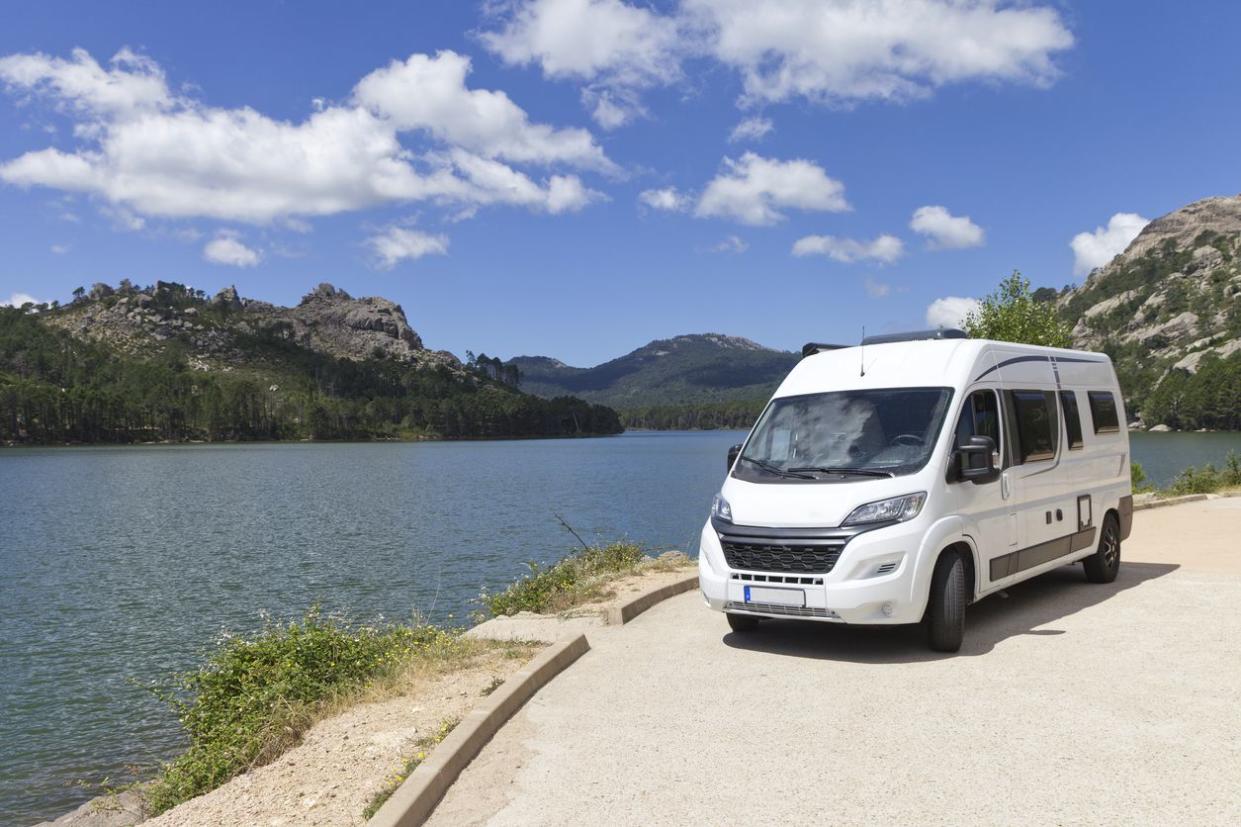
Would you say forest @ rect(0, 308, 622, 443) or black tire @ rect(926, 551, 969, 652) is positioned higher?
forest @ rect(0, 308, 622, 443)

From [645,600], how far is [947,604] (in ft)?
12.6

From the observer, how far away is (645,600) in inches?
422

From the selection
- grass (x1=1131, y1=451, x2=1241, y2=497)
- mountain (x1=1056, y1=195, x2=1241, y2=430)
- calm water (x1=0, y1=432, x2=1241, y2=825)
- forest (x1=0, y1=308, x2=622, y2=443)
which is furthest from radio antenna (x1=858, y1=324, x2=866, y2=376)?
forest (x1=0, y1=308, x2=622, y2=443)

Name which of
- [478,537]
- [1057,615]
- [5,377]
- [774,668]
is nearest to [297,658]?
[774,668]

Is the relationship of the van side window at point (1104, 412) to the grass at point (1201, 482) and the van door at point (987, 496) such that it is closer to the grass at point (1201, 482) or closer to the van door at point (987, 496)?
the van door at point (987, 496)

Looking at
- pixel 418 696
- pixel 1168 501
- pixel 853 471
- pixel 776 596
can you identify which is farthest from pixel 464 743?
pixel 1168 501

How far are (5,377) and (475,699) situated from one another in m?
188

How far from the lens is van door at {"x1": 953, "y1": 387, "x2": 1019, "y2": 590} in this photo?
326 inches

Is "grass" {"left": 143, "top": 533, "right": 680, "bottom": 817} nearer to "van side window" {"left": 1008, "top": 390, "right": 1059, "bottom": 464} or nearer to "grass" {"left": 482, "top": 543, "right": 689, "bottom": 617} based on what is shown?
"grass" {"left": 482, "top": 543, "right": 689, "bottom": 617}

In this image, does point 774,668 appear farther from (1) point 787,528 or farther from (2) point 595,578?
(2) point 595,578

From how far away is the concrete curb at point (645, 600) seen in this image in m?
9.96

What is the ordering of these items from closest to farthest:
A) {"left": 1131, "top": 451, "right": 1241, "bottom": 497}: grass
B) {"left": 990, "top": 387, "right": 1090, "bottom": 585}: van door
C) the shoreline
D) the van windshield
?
1. the shoreline
2. the van windshield
3. {"left": 990, "top": 387, "right": 1090, "bottom": 585}: van door
4. {"left": 1131, "top": 451, "right": 1241, "bottom": 497}: grass

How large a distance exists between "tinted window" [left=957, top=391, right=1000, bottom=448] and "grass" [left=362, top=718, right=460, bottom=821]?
511 centimetres

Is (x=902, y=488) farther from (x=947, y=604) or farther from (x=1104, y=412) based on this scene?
(x=1104, y=412)
